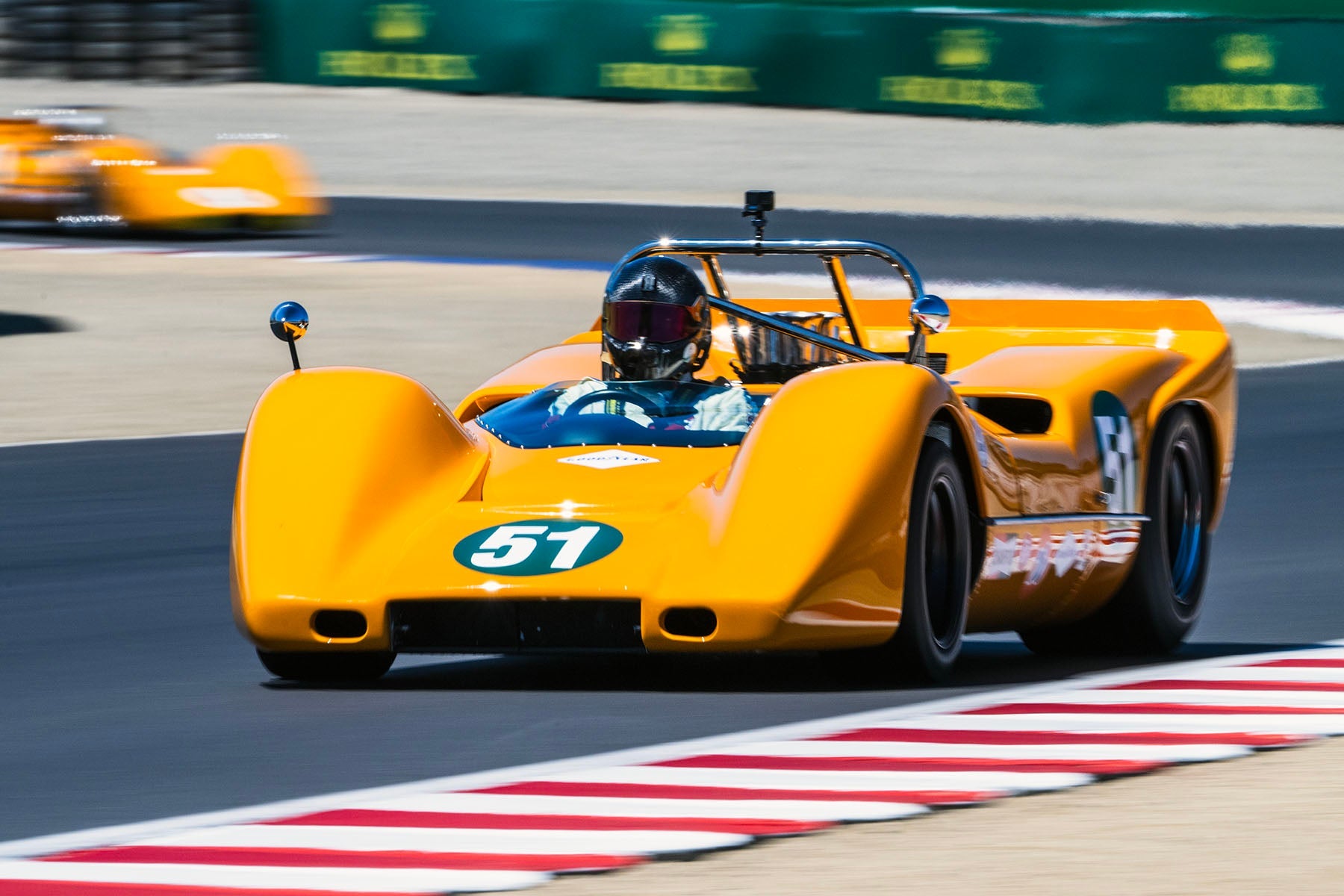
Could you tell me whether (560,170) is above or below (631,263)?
below

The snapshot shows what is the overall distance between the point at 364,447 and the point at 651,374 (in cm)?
89

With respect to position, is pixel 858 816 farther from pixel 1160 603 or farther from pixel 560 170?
pixel 560 170

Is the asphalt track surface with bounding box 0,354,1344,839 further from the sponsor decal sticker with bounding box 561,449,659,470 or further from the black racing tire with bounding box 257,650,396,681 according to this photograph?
the sponsor decal sticker with bounding box 561,449,659,470

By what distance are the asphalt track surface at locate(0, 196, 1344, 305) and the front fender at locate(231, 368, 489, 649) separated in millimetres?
14048

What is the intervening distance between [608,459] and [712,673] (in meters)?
0.61

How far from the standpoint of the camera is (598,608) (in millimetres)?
6133

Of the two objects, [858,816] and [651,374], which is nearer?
[858,816]

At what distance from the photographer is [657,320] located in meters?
7.10

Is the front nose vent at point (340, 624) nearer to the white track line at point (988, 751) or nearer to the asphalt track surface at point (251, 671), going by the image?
the asphalt track surface at point (251, 671)

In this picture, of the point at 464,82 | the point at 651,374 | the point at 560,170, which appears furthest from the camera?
the point at 464,82

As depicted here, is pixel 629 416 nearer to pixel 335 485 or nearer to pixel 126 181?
pixel 335 485

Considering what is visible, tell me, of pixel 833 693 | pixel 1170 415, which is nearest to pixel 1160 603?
pixel 1170 415

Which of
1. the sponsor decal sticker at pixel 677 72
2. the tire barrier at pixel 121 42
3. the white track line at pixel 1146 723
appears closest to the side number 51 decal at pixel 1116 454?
the white track line at pixel 1146 723

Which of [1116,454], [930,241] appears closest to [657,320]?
[1116,454]
